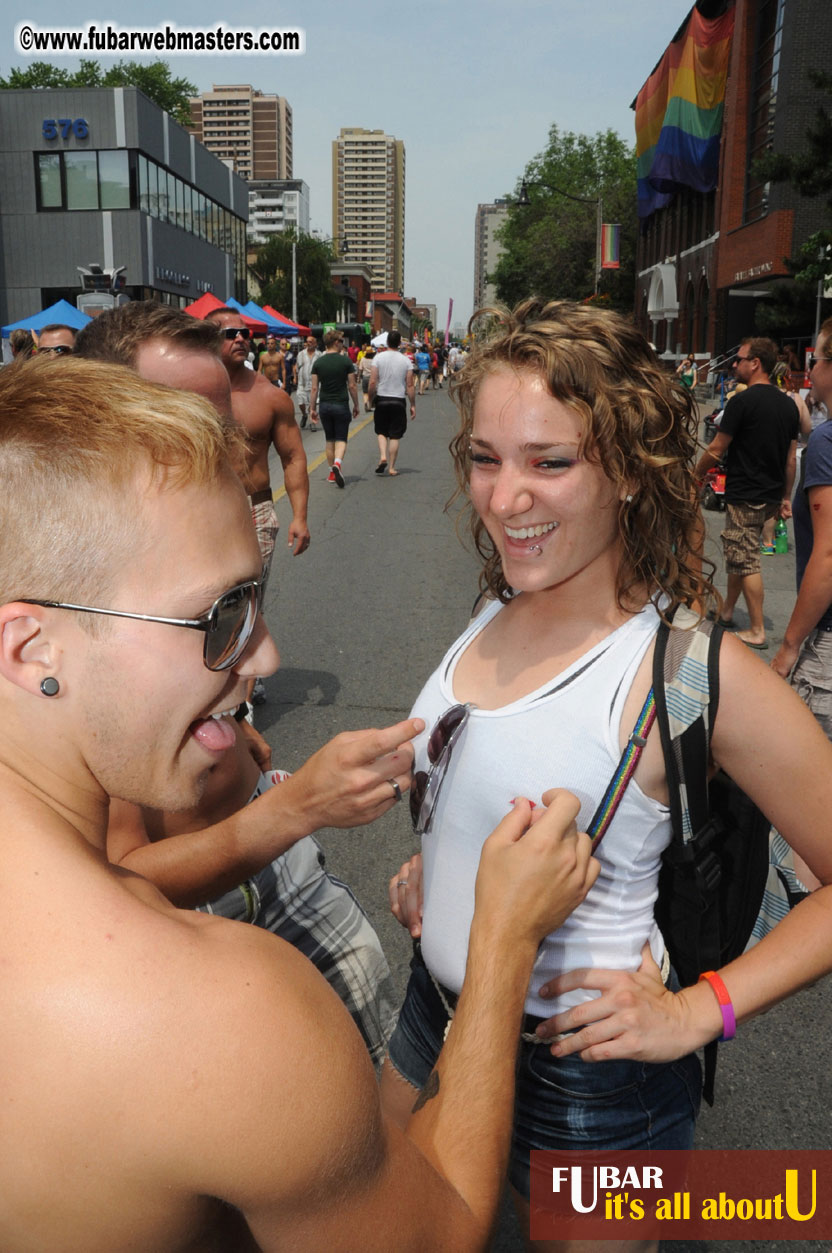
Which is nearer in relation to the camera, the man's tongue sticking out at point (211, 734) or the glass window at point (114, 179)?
the man's tongue sticking out at point (211, 734)

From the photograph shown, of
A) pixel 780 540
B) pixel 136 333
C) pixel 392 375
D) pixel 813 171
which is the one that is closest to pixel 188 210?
pixel 813 171

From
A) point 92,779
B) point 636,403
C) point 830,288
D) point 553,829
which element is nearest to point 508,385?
point 636,403

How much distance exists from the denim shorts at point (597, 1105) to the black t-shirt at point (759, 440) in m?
6.30

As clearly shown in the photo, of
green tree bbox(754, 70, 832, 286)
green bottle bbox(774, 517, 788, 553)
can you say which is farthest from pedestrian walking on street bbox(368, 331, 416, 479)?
green tree bbox(754, 70, 832, 286)

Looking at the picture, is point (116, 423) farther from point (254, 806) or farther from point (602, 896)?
point (602, 896)

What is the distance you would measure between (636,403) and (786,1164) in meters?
2.06

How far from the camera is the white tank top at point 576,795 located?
167 cm

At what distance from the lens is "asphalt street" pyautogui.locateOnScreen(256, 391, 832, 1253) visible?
284 cm

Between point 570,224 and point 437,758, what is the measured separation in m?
69.4

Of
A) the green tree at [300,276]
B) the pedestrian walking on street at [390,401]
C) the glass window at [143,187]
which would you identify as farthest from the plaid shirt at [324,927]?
the green tree at [300,276]

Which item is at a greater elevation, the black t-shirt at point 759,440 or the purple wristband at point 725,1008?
the black t-shirt at point 759,440

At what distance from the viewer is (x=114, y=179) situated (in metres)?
43.6

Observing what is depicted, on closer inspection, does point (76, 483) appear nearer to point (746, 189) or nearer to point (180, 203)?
point (746, 189)

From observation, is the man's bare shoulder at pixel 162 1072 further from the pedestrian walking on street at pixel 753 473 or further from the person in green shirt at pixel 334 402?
the person in green shirt at pixel 334 402
